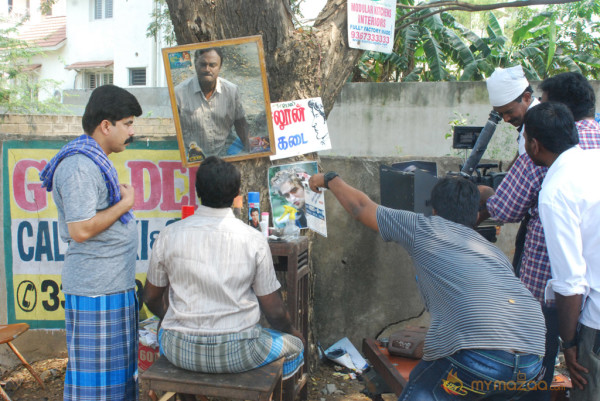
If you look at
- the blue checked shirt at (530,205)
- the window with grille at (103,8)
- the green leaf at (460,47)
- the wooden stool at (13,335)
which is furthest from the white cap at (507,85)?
the window with grille at (103,8)

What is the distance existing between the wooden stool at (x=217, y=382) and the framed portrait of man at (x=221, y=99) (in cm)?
153

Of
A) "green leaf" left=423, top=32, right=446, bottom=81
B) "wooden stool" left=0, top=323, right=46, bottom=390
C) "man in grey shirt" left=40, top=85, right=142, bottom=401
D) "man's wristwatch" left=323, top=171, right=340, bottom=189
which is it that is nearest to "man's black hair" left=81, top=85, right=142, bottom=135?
"man in grey shirt" left=40, top=85, right=142, bottom=401

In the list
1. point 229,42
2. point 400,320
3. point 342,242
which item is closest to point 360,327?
point 400,320

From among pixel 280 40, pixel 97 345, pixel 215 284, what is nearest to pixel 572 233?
pixel 215 284

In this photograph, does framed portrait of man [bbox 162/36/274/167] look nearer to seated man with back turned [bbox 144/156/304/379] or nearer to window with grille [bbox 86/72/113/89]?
seated man with back turned [bbox 144/156/304/379]

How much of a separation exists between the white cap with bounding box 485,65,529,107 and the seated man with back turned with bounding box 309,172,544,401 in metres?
0.93

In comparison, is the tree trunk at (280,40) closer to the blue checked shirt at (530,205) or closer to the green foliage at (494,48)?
the blue checked shirt at (530,205)

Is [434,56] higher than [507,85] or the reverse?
higher

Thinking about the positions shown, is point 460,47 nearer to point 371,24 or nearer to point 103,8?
point 371,24

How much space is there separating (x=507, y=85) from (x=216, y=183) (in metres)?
1.76

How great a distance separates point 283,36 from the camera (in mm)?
3400

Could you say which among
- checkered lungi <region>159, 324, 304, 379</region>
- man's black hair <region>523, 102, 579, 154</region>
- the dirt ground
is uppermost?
man's black hair <region>523, 102, 579, 154</region>

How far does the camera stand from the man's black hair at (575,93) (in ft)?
8.97

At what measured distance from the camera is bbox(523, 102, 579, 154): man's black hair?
232cm
